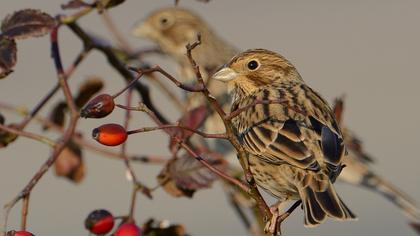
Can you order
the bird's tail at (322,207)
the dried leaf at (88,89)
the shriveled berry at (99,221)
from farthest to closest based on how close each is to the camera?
the dried leaf at (88,89) → the bird's tail at (322,207) → the shriveled berry at (99,221)

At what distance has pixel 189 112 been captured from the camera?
12.1ft

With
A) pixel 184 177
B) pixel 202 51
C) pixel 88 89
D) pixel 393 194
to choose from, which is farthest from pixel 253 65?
pixel 202 51

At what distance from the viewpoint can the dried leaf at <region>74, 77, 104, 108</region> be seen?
3777 millimetres

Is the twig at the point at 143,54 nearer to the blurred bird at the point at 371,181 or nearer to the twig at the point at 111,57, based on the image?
the twig at the point at 111,57

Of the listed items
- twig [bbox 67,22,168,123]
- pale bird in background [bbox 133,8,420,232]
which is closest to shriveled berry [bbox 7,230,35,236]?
twig [bbox 67,22,168,123]

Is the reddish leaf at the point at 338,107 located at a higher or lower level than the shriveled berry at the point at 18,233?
A: lower

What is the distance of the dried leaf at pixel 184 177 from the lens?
11.0 feet

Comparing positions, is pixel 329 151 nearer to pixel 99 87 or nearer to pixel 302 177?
pixel 302 177

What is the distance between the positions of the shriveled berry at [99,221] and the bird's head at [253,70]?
1245 mm

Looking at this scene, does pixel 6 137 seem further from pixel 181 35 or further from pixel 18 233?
pixel 181 35

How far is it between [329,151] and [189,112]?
1.69 ft

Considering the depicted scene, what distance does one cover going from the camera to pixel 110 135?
2799 millimetres

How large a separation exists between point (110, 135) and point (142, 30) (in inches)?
193

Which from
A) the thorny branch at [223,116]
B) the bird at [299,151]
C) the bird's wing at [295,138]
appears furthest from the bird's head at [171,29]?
the thorny branch at [223,116]
